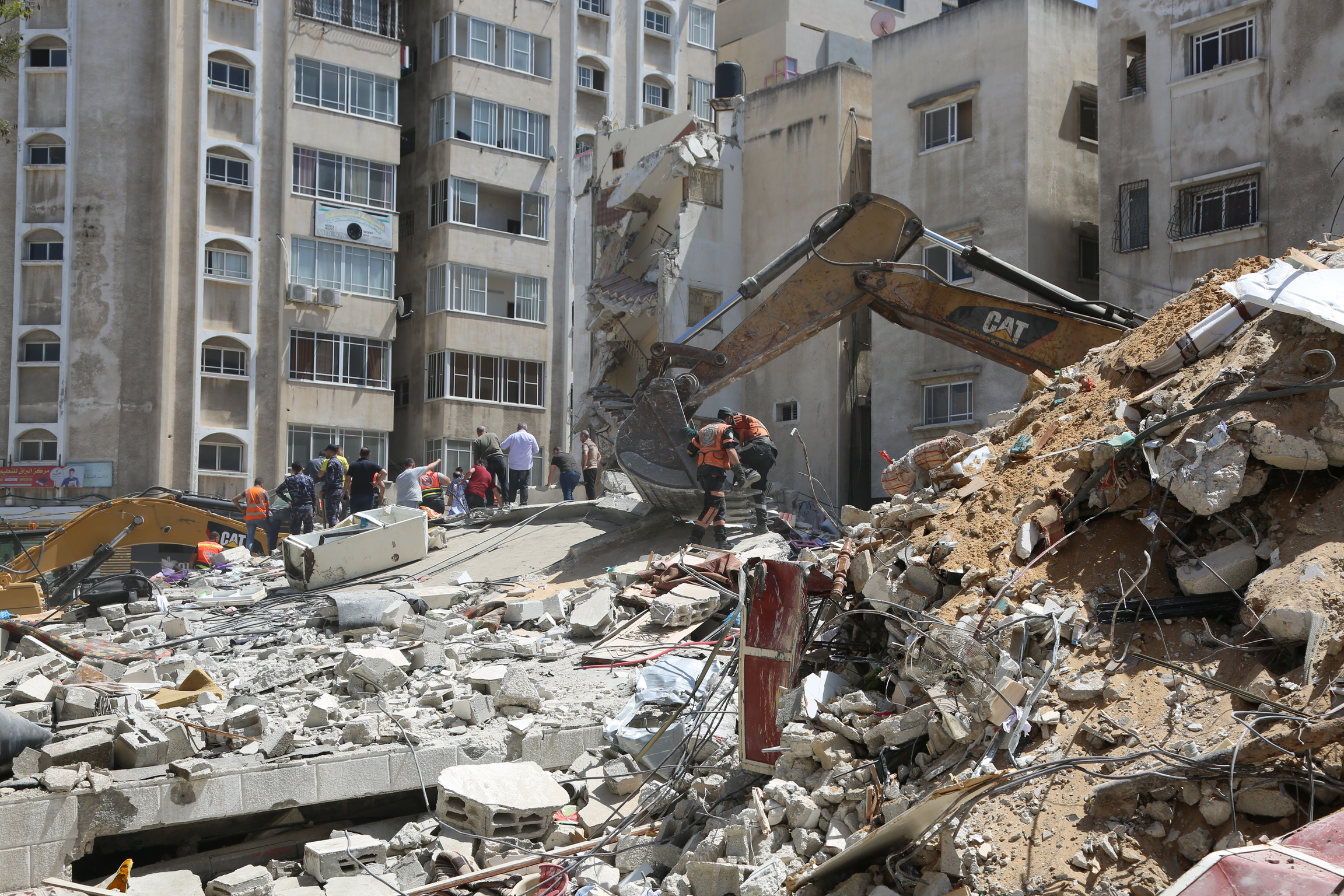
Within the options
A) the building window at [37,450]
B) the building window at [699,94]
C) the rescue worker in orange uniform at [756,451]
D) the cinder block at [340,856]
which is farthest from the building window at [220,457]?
the cinder block at [340,856]

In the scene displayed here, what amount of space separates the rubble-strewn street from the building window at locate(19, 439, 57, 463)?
2171cm

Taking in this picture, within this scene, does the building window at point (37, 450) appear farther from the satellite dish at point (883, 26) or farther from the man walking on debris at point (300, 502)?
the satellite dish at point (883, 26)

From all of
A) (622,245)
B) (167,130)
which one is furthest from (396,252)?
(622,245)

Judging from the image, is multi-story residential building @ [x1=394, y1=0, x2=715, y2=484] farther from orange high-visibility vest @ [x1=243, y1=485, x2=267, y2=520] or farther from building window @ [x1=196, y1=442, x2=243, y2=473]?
orange high-visibility vest @ [x1=243, y1=485, x2=267, y2=520]

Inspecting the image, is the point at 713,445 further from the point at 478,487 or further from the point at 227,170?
the point at 227,170

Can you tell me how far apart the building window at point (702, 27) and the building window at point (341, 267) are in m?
12.9

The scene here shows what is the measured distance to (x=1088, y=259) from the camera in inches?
880

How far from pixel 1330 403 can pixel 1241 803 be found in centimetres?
222

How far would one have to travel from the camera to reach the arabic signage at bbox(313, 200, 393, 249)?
3123cm

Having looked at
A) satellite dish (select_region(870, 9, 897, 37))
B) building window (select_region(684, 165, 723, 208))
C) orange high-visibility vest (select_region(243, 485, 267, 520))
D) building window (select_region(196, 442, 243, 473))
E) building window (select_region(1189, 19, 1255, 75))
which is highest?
satellite dish (select_region(870, 9, 897, 37))

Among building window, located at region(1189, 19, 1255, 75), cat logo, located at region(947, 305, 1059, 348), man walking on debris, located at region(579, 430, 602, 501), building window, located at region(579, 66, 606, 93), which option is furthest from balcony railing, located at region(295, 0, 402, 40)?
cat logo, located at region(947, 305, 1059, 348)

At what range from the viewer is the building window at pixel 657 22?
3738 cm

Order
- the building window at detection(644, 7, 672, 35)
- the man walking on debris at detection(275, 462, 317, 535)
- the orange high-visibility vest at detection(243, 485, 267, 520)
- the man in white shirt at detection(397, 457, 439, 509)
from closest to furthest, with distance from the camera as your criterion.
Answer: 1. the man in white shirt at detection(397, 457, 439, 509)
2. the man walking on debris at detection(275, 462, 317, 535)
3. the orange high-visibility vest at detection(243, 485, 267, 520)
4. the building window at detection(644, 7, 672, 35)

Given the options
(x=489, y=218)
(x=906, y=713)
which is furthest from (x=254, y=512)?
(x=489, y=218)
